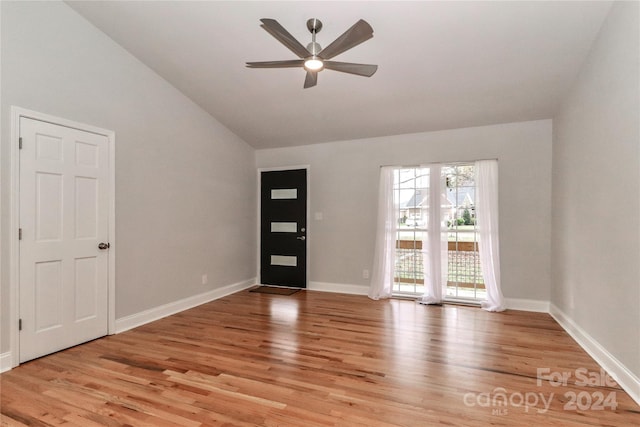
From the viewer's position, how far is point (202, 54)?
3631 mm

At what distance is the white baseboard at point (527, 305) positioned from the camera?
4.43 metres

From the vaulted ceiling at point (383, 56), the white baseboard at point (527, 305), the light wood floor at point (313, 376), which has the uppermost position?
the vaulted ceiling at point (383, 56)

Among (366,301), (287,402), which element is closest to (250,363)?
(287,402)

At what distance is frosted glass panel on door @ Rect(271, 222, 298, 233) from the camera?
585 cm

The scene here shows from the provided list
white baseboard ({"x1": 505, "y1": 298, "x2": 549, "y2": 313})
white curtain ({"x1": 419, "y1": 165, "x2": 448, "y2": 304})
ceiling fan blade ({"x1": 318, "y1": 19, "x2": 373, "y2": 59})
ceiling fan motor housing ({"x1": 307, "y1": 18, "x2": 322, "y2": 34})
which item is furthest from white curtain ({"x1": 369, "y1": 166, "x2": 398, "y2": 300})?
ceiling fan blade ({"x1": 318, "y1": 19, "x2": 373, "y2": 59})

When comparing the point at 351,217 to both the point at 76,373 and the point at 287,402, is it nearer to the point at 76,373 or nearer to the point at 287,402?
the point at 287,402

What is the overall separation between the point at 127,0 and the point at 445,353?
440 centimetres

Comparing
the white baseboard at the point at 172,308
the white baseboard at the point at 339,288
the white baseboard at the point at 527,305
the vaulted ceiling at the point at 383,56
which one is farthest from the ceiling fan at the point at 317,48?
the white baseboard at the point at 527,305

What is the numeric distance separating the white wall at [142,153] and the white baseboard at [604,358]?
4615 millimetres

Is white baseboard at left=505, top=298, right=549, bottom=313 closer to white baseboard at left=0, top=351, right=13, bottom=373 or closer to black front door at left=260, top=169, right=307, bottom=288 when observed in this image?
black front door at left=260, top=169, right=307, bottom=288

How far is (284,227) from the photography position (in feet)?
19.5

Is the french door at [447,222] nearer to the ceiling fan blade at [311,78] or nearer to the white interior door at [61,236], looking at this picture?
the ceiling fan blade at [311,78]

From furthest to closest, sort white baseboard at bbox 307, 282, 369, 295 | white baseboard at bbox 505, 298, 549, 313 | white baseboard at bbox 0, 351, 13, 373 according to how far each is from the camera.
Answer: white baseboard at bbox 307, 282, 369, 295 < white baseboard at bbox 505, 298, 549, 313 < white baseboard at bbox 0, 351, 13, 373

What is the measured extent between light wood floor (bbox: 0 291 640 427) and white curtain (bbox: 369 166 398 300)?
3.42 ft
